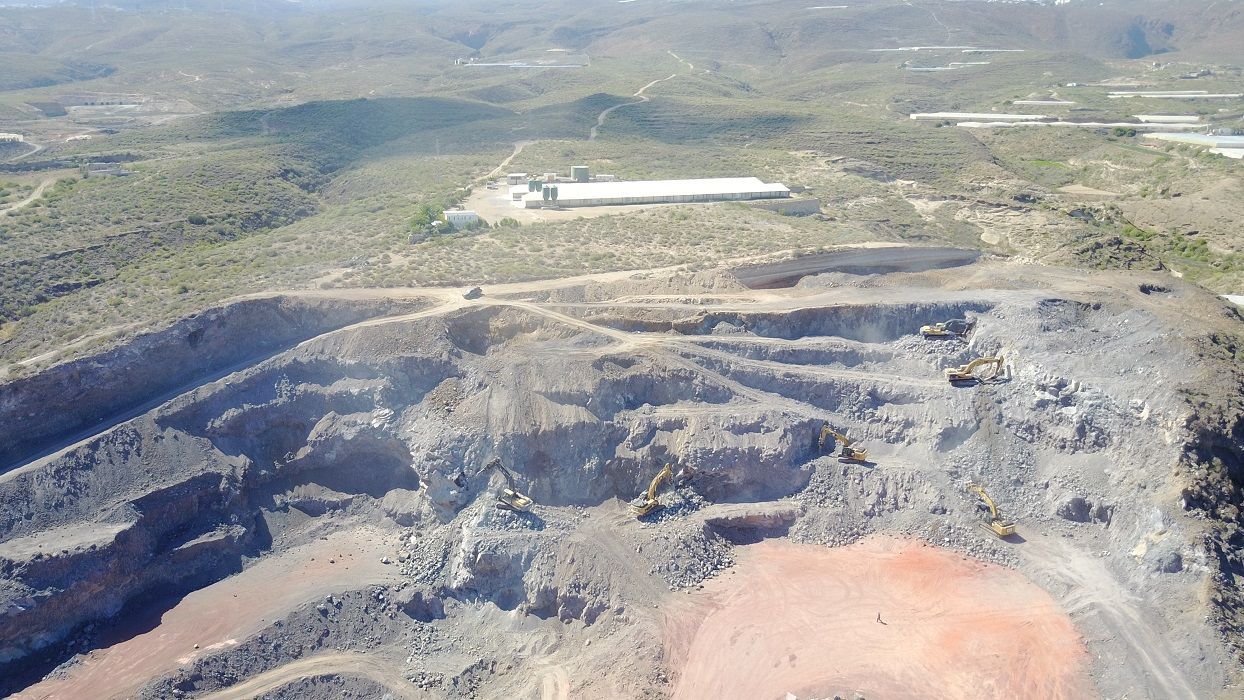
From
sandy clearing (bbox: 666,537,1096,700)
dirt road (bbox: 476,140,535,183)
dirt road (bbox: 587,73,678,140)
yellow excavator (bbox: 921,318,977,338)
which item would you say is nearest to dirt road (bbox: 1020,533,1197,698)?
sandy clearing (bbox: 666,537,1096,700)

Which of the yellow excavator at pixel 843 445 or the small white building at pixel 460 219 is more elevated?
the small white building at pixel 460 219

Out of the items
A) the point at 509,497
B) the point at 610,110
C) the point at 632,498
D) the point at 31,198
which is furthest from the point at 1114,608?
the point at 610,110

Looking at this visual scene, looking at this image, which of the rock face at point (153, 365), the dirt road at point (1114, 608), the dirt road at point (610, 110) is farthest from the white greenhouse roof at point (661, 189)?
the dirt road at point (1114, 608)

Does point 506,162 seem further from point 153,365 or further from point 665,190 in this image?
point 153,365

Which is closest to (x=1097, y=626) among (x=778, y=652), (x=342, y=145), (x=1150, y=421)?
(x=1150, y=421)

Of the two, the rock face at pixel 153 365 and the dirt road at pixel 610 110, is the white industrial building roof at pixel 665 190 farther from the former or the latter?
the dirt road at pixel 610 110

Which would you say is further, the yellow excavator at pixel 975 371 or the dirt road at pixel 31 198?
the dirt road at pixel 31 198

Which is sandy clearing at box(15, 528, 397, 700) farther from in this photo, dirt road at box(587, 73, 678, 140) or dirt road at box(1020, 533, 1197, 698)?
dirt road at box(587, 73, 678, 140)
